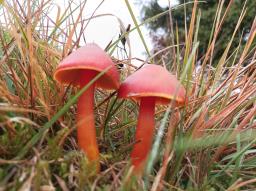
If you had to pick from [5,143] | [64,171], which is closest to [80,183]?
[64,171]

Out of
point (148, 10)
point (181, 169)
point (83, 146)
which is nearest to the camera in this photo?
point (83, 146)

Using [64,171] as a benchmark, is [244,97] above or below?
above

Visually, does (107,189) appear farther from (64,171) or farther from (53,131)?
(53,131)

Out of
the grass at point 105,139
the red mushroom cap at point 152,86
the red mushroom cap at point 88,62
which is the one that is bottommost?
the grass at point 105,139

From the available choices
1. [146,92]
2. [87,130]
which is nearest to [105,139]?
[87,130]

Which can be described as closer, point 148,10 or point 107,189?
point 107,189

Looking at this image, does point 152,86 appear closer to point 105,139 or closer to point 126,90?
point 126,90

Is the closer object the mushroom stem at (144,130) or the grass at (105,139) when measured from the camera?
the grass at (105,139)

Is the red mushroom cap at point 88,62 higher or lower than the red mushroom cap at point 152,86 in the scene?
higher

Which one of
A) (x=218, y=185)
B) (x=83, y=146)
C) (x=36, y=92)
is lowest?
(x=218, y=185)
